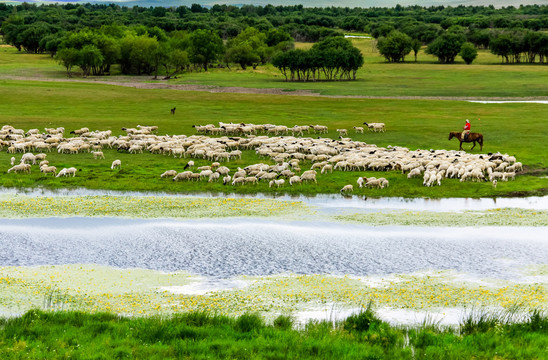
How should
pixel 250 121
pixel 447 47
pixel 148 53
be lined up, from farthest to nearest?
1. pixel 447 47
2. pixel 148 53
3. pixel 250 121

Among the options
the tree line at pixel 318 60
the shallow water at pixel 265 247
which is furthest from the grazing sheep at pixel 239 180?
the tree line at pixel 318 60

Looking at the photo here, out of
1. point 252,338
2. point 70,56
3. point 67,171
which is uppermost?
point 70,56

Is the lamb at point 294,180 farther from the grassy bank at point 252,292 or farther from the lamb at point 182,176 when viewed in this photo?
the grassy bank at point 252,292

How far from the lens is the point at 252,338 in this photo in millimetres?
14742

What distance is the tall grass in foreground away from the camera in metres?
13.7

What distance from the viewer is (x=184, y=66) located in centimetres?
14275

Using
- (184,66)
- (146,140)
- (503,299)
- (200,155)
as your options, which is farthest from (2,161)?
(184,66)

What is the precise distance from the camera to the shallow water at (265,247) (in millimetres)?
A: 22781

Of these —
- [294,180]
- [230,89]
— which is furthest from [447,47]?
[294,180]

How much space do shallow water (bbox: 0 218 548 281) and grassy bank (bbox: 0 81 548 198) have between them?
7126mm

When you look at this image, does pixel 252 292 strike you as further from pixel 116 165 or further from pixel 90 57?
pixel 90 57

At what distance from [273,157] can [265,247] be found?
1737 cm

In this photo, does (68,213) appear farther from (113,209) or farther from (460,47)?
(460,47)

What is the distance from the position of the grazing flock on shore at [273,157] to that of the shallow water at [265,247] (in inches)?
320
